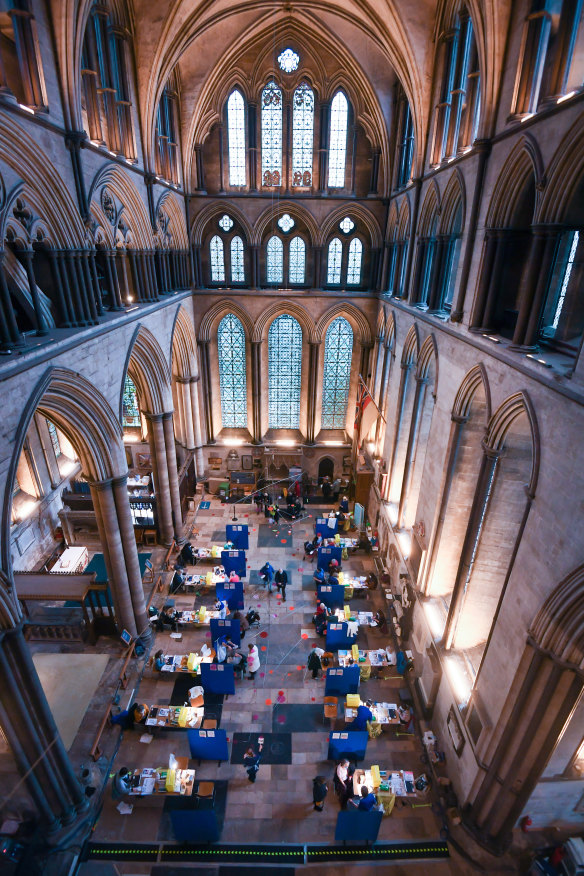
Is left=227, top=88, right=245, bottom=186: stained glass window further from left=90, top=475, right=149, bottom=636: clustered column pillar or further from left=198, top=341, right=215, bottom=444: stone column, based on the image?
left=90, top=475, right=149, bottom=636: clustered column pillar

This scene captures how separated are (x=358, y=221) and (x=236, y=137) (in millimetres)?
6199

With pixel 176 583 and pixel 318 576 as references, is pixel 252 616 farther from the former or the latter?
pixel 176 583

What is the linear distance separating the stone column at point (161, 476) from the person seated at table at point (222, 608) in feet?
14.8

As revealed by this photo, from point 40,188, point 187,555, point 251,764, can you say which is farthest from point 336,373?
point 251,764

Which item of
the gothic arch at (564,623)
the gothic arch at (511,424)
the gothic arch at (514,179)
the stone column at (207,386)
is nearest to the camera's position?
the gothic arch at (564,623)

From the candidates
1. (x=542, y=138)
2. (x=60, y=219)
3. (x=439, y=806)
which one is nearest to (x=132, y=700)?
(x=439, y=806)

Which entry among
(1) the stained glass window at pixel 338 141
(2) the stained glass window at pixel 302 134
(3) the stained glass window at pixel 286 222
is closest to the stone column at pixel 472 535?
(3) the stained glass window at pixel 286 222

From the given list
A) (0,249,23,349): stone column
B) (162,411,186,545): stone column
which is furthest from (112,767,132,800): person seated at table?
(162,411,186,545): stone column

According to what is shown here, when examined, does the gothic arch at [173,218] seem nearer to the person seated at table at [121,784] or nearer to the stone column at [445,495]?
the stone column at [445,495]

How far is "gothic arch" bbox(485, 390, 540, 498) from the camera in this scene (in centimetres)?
755

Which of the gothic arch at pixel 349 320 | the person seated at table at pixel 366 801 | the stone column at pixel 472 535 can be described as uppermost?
the gothic arch at pixel 349 320

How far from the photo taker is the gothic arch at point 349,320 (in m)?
21.9

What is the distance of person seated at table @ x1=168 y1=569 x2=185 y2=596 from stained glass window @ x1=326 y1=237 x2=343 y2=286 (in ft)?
47.4

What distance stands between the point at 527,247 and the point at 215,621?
39.7 feet
